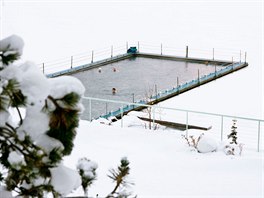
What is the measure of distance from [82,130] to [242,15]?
18.8 meters

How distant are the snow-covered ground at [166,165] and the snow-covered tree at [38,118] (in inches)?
125

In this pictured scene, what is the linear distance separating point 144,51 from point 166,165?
1208 cm

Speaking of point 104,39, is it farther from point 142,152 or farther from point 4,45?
point 4,45

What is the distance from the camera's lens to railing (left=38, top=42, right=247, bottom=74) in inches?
653

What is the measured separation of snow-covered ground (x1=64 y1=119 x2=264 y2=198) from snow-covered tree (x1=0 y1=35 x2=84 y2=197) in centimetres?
318

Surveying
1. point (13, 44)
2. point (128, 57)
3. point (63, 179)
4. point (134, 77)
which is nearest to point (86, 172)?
point (63, 179)

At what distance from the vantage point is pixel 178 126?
32.4 ft

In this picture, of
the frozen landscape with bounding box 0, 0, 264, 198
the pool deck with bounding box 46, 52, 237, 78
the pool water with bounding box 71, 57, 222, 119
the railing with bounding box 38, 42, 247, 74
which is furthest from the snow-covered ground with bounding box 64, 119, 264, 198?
the railing with bounding box 38, 42, 247, 74

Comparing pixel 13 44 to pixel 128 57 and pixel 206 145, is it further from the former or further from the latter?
pixel 128 57

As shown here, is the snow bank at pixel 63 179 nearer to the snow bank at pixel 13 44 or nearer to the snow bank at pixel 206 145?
the snow bank at pixel 13 44

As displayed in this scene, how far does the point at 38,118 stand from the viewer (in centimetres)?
200

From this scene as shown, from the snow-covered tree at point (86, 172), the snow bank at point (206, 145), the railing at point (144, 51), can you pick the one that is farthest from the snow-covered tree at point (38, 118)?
the railing at point (144, 51)

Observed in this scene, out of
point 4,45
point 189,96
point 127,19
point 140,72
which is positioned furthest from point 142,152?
point 127,19

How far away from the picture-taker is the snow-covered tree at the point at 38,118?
1.93 metres
